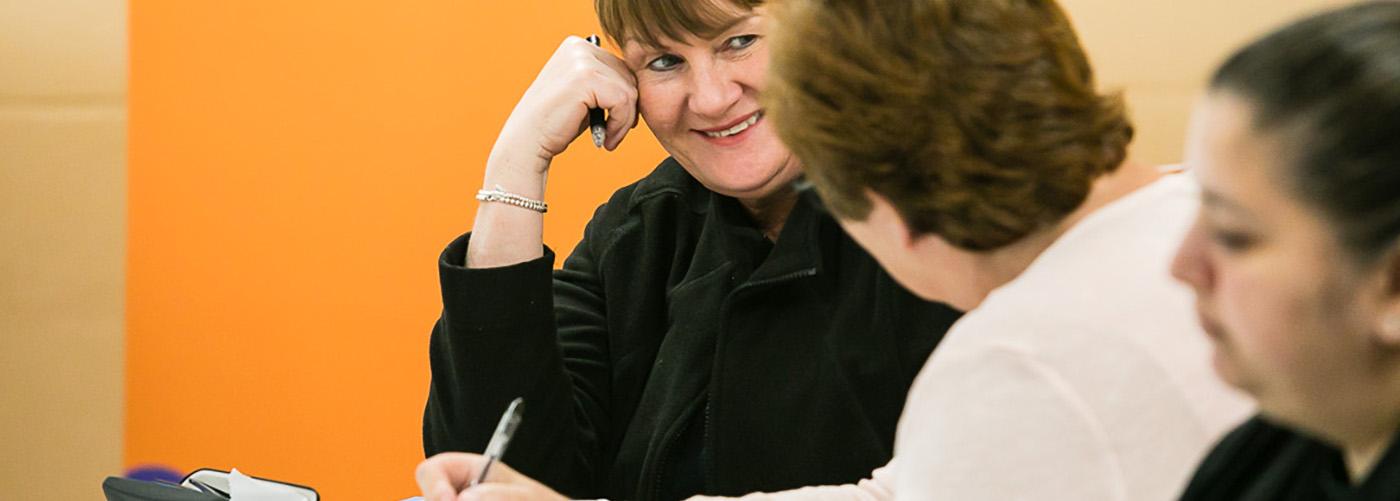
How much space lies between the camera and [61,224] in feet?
7.61

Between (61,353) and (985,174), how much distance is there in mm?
1860

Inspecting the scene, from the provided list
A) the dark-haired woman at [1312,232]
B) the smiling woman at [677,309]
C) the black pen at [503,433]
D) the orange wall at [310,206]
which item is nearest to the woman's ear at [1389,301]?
the dark-haired woman at [1312,232]

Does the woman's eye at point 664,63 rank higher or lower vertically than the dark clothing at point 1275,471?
lower

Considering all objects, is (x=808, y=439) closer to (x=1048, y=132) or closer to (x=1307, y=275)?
(x=1048, y=132)

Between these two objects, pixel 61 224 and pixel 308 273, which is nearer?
pixel 61 224

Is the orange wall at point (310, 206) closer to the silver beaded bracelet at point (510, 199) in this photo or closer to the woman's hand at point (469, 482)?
the silver beaded bracelet at point (510, 199)

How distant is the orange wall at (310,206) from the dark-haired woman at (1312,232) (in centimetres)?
182

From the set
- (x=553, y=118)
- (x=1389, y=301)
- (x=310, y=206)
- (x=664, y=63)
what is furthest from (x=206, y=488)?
(x=310, y=206)

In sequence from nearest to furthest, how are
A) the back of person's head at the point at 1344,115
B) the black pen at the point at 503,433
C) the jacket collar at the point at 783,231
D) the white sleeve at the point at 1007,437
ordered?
1. the back of person's head at the point at 1344,115
2. the white sleeve at the point at 1007,437
3. the black pen at the point at 503,433
4. the jacket collar at the point at 783,231

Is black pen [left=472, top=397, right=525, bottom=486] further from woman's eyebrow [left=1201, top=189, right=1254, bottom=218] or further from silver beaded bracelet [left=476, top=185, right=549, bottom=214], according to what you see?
woman's eyebrow [left=1201, top=189, right=1254, bottom=218]

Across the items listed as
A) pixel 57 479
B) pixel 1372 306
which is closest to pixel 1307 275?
pixel 1372 306

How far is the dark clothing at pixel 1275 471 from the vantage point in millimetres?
683

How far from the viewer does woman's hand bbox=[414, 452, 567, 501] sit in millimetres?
1122

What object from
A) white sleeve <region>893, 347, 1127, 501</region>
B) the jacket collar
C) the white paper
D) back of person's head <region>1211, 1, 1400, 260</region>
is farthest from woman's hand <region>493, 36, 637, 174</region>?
back of person's head <region>1211, 1, 1400, 260</region>
